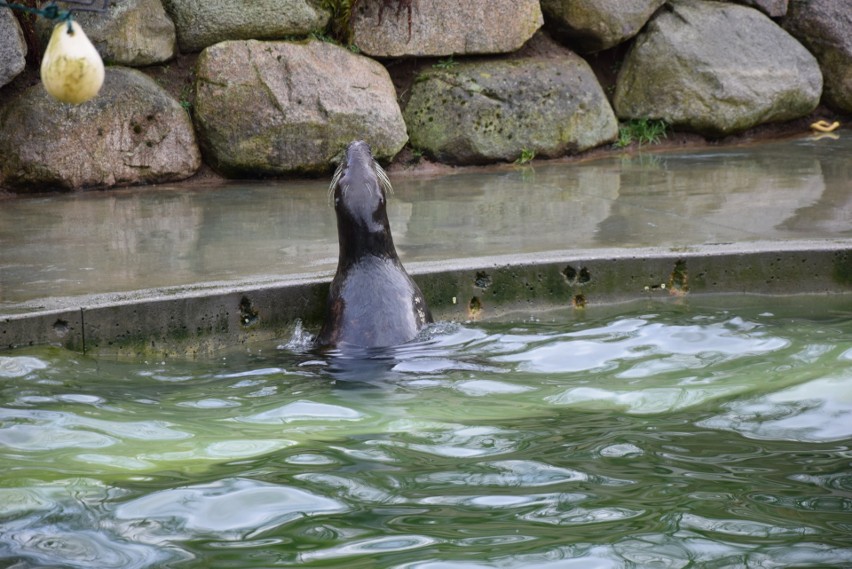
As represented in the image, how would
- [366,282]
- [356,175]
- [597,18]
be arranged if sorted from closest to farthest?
1. [366,282]
2. [356,175]
3. [597,18]

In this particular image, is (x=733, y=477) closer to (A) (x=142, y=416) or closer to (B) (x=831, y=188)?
(A) (x=142, y=416)

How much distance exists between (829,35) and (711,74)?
158cm

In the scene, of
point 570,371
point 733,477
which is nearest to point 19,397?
point 570,371

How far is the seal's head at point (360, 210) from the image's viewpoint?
5434 mm

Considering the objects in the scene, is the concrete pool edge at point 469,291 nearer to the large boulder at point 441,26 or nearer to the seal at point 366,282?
the seal at point 366,282

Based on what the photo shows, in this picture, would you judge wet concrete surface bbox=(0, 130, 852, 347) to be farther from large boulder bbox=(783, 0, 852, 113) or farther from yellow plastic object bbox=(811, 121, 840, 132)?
large boulder bbox=(783, 0, 852, 113)

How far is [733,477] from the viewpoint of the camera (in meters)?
3.43

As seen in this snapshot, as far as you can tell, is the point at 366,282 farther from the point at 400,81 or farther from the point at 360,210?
the point at 400,81

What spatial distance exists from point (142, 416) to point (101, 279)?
1.58 m

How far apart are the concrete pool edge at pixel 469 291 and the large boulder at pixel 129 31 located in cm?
371

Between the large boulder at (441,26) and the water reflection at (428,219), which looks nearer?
the water reflection at (428,219)

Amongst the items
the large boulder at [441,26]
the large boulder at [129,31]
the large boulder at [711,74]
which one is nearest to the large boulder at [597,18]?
the large boulder at [711,74]

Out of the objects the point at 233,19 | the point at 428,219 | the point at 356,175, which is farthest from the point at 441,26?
the point at 356,175

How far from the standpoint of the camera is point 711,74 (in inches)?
399
